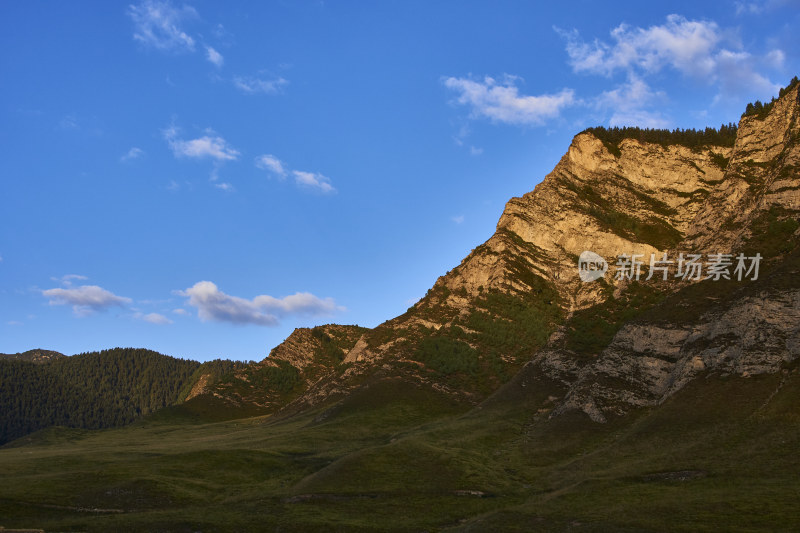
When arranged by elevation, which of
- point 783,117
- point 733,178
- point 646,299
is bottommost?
point 646,299

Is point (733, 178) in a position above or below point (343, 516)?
above

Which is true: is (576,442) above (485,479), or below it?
above

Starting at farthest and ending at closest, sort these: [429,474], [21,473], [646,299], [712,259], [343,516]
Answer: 1. [646,299]
2. [712,259]
3. [21,473]
4. [429,474]
5. [343,516]

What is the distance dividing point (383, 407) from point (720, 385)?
306ft

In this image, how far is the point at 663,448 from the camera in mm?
90562

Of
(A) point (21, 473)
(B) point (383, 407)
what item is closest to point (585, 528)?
(A) point (21, 473)

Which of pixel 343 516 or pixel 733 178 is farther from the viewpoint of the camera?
pixel 733 178

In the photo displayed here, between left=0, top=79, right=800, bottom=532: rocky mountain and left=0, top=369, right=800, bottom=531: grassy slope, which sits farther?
left=0, top=79, right=800, bottom=532: rocky mountain

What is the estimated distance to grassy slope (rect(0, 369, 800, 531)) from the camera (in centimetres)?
6700

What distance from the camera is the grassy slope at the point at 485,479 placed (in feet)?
220

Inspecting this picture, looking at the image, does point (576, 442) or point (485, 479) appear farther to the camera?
point (576, 442)

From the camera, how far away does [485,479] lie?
95.4 metres

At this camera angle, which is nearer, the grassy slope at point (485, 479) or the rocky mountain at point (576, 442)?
the grassy slope at point (485, 479)

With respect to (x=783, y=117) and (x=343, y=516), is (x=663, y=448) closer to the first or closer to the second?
(x=343, y=516)
